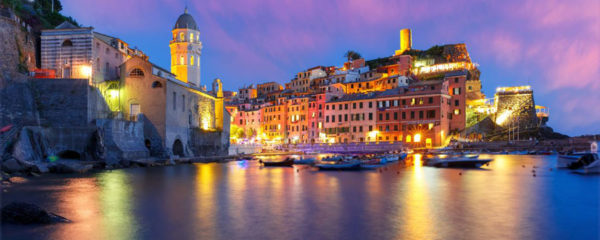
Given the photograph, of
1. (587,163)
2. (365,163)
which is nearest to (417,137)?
(365,163)

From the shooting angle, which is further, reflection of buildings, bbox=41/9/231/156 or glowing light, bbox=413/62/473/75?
glowing light, bbox=413/62/473/75

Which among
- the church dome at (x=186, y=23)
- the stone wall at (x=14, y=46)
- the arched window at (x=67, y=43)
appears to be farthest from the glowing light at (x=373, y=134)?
the stone wall at (x=14, y=46)

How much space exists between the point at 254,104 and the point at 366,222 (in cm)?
7613

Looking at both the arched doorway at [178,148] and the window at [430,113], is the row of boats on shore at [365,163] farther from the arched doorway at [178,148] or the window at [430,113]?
the window at [430,113]

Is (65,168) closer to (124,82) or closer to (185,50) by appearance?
(124,82)

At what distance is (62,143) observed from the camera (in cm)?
2917

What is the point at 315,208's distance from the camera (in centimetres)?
1386

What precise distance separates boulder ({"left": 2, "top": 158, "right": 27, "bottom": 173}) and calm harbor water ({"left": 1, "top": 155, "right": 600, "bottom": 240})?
125 inches

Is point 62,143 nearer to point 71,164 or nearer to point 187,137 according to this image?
point 71,164

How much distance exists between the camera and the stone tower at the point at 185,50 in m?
57.5

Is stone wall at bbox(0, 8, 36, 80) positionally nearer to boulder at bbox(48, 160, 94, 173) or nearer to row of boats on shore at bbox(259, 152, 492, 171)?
boulder at bbox(48, 160, 94, 173)

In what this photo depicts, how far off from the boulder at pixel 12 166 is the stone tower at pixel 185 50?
33875mm

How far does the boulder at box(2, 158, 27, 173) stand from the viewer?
23516 millimetres

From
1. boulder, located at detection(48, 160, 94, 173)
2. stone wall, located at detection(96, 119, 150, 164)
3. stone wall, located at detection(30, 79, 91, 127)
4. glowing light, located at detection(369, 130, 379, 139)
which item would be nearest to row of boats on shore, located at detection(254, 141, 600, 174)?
stone wall, located at detection(96, 119, 150, 164)
